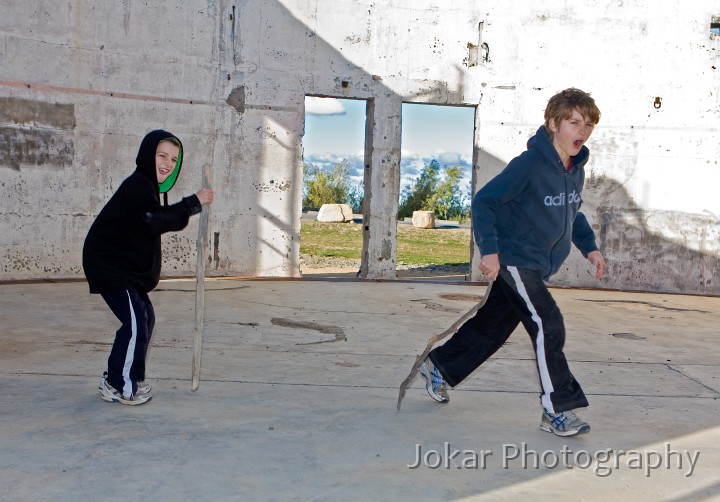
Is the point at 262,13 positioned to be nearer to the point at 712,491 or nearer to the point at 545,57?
the point at 545,57

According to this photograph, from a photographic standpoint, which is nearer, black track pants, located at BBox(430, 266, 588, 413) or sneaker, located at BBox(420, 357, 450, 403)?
black track pants, located at BBox(430, 266, 588, 413)

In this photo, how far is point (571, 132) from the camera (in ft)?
12.5

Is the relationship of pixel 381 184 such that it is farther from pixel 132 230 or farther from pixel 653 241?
pixel 132 230

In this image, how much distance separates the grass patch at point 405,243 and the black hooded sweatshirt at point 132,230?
35.8 feet

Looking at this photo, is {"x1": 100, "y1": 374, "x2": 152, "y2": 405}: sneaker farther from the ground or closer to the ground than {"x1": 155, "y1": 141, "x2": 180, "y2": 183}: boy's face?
closer to the ground

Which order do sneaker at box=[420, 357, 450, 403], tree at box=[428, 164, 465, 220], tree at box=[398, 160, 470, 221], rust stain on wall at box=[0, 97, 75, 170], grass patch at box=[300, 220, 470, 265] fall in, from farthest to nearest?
tree at box=[398, 160, 470, 221], tree at box=[428, 164, 465, 220], grass patch at box=[300, 220, 470, 265], rust stain on wall at box=[0, 97, 75, 170], sneaker at box=[420, 357, 450, 403]

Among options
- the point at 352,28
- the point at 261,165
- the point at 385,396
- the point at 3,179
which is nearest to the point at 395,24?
the point at 352,28

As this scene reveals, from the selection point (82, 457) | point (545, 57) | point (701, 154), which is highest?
point (545, 57)

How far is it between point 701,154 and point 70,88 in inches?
320

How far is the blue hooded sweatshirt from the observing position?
3.78 m

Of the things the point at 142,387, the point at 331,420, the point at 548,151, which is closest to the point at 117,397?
the point at 142,387

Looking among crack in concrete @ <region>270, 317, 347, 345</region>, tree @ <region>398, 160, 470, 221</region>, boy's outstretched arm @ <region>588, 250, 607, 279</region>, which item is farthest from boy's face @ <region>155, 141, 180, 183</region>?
tree @ <region>398, 160, 470, 221</region>

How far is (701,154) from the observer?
11.2m

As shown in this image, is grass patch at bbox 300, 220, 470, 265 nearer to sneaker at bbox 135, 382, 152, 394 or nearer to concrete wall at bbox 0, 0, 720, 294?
concrete wall at bbox 0, 0, 720, 294
